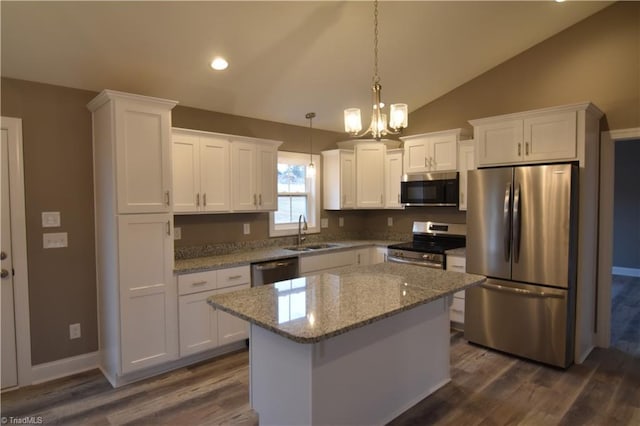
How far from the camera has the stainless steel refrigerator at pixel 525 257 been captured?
319 centimetres

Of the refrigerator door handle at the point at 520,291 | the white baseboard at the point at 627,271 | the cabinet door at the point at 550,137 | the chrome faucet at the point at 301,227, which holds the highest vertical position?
the cabinet door at the point at 550,137

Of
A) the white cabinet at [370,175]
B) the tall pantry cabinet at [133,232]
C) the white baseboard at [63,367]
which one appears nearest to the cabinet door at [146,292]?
the tall pantry cabinet at [133,232]

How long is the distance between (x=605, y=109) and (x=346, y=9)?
8.74 ft

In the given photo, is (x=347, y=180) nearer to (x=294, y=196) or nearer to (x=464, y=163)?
(x=294, y=196)

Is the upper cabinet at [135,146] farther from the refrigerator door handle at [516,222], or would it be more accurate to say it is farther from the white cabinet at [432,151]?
the refrigerator door handle at [516,222]

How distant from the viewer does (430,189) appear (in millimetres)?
4543

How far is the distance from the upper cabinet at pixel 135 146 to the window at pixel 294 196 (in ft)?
5.50

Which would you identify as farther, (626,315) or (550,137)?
(626,315)

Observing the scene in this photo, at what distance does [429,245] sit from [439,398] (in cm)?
218

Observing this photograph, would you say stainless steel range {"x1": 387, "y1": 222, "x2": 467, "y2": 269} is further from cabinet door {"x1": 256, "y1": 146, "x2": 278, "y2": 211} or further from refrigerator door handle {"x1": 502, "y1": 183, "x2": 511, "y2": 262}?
cabinet door {"x1": 256, "y1": 146, "x2": 278, "y2": 211}

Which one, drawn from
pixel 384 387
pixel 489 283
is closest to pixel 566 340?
pixel 489 283

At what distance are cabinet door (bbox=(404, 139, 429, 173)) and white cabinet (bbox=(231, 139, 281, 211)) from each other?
169cm

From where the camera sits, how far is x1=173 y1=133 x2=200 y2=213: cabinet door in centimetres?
349

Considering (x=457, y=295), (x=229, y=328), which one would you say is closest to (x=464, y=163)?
(x=457, y=295)
